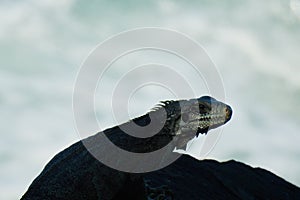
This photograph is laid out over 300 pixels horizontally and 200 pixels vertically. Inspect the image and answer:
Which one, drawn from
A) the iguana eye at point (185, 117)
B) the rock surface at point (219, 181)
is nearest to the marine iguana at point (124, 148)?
the iguana eye at point (185, 117)

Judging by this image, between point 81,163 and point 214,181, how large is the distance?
5043mm

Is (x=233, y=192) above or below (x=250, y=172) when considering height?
below

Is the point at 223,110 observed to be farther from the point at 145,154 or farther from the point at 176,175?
the point at 176,175

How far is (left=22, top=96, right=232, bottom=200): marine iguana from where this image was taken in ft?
39.1

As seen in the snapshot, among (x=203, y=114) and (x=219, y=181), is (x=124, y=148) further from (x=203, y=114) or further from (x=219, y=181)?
(x=219, y=181)

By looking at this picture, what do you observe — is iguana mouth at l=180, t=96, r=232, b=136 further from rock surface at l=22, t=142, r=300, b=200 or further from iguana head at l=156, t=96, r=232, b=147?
rock surface at l=22, t=142, r=300, b=200

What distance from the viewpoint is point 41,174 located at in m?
12.6

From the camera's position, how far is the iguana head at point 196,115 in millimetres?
11992

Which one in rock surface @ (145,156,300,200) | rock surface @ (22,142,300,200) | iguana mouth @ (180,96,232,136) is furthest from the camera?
rock surface @ (145,156,300,200)

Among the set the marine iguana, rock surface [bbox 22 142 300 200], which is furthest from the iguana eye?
rock surface [bbox 22 142 300 200]

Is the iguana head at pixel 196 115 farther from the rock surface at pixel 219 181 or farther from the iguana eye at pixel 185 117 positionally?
the rock surface at pixel 219 181

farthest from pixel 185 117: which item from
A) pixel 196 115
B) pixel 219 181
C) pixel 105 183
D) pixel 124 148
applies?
pixel 219 181

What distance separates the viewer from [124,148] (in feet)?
40.0

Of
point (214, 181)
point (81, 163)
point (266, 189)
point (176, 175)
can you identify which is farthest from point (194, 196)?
point (266, 189)
